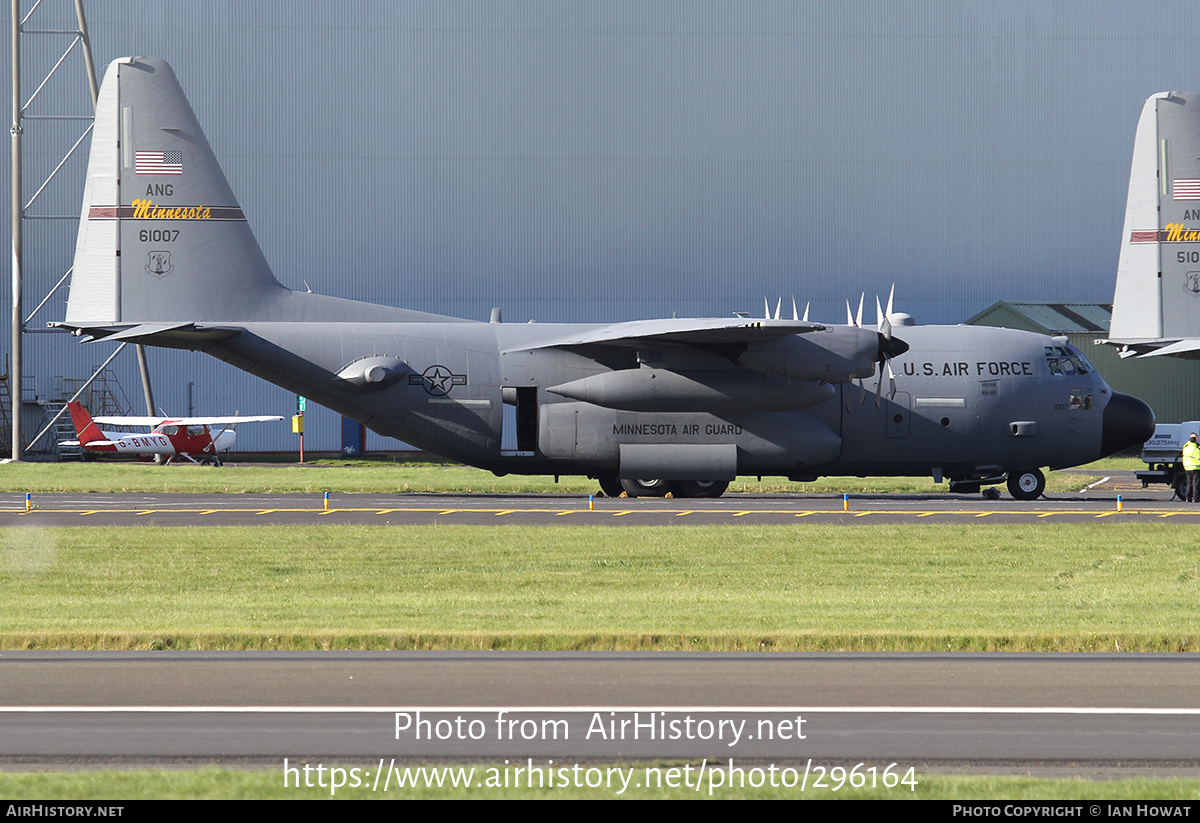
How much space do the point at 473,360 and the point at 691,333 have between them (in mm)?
5810

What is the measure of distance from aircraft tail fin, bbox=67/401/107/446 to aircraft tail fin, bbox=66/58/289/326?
25380mm

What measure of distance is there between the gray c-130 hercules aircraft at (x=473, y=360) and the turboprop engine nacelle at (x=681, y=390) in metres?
0.04

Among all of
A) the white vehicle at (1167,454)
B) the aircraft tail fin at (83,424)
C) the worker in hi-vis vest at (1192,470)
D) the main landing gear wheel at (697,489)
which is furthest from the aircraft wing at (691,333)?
the aircraft tail fin at (83,424)

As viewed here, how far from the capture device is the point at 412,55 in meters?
60.4

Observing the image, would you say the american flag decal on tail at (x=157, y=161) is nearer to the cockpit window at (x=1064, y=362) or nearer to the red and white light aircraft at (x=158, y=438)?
the cockpit window at (x=1064, y=362)

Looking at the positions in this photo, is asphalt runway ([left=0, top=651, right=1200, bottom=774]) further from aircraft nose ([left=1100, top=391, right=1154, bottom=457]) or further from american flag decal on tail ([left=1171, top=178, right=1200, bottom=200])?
aircraft nose ([left=1100, top=391, right=1154, bottom=457])

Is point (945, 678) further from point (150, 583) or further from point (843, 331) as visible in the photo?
point (843, 331)

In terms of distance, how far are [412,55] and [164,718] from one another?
56.1 meters

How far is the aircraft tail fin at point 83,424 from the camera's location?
5475cm

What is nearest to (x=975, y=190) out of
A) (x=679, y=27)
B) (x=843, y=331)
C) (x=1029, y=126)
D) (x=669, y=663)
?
(x=1029, y=126)

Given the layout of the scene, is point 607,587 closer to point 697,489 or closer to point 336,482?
point 697,489

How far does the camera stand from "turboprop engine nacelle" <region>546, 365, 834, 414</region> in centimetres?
3069

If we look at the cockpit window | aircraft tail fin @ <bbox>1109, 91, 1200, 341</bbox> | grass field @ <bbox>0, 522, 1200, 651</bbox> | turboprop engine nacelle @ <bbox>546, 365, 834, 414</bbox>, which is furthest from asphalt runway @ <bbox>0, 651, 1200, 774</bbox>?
the cockpit window

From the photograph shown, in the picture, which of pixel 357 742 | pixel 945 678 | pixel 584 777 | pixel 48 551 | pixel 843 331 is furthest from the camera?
pixel 843 331
